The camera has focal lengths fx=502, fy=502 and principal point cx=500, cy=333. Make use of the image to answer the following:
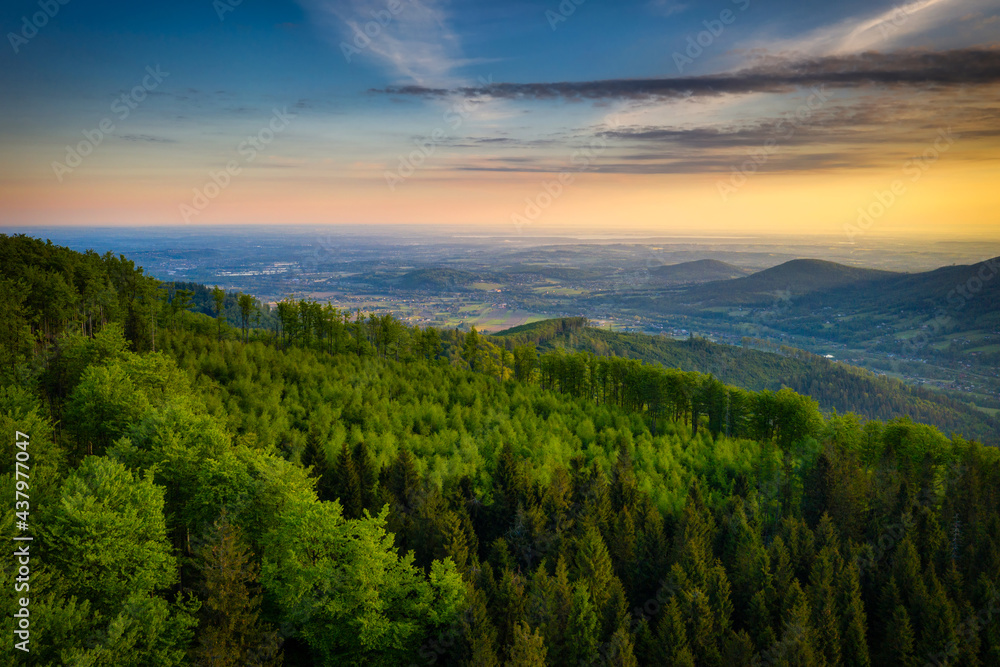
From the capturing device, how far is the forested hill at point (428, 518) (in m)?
23.0

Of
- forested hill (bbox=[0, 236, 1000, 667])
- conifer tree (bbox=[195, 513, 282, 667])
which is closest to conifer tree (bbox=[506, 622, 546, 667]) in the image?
forested hill (bbox=[0, 236, 1000, 667])

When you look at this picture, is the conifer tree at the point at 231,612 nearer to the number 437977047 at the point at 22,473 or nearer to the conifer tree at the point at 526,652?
the number 437977047 at the point at 22,473

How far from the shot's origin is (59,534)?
69.9 ft

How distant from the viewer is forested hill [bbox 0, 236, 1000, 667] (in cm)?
2300

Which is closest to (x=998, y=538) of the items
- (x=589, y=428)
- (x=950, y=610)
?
(x=950, y=610)

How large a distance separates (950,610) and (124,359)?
6479cm

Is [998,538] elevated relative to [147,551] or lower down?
lower down

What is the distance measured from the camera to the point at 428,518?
35625 mm

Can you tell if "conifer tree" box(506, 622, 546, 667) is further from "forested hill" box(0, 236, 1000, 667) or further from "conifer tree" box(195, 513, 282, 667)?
"conifer tree" box(195, 513, 282, 667)

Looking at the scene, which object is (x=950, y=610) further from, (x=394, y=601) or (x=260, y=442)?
(x=260, y=442)

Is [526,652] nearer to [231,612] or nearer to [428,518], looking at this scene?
[231,612]

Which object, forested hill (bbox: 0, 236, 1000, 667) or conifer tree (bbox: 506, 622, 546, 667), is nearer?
conifer tree (bbox: 506, 622, 546, 667)

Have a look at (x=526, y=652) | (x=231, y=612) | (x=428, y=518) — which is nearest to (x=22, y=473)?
(x=231, y=612)

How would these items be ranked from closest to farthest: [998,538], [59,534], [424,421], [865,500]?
[59,534], [998,538], [865,500], [424,421]
